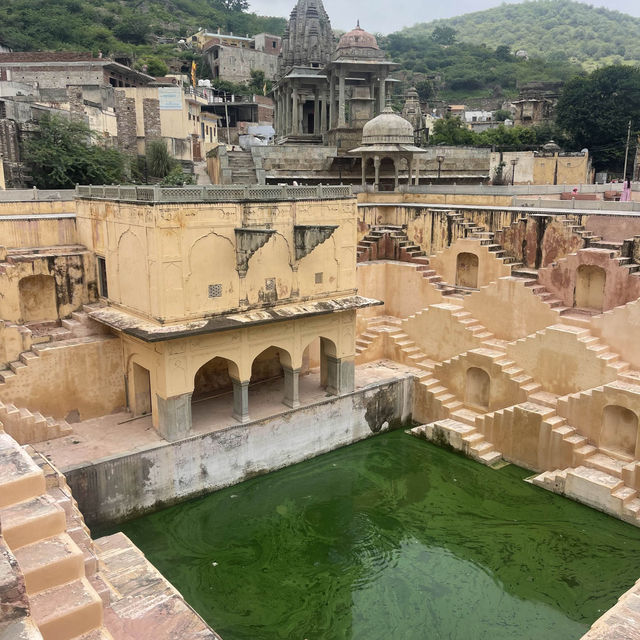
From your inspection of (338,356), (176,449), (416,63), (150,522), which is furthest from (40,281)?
(416,63)

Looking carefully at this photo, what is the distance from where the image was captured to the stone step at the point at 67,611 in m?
5.74

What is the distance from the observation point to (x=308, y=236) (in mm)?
15109

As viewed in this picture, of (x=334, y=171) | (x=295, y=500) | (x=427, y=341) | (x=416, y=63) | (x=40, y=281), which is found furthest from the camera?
(x=416, y=63)

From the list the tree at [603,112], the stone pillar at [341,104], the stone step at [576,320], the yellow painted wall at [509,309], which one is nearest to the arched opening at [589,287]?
the stone step at [576,320]

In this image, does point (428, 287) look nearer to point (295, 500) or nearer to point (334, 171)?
point (295, 500)

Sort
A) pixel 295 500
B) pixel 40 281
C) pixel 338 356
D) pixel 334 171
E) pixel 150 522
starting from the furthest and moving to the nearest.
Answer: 1. pixel 334 171
2. pixel 338 356
3. pixel 40 281
4. pixel 295 500
5. pixel 150 522

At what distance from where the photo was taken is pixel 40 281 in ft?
50.8

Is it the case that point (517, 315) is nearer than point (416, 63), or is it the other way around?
point (517, 315)

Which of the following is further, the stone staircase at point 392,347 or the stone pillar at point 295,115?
the stone pillar at point 295,115

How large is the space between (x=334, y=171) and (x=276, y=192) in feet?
51.1

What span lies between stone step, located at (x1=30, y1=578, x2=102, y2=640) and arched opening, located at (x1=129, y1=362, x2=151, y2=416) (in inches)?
363

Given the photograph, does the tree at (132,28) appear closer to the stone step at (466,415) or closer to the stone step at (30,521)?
the stone step at (466,415)

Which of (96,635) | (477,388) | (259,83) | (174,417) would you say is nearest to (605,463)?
(477,388)

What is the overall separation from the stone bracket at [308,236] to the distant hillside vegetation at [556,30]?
327 ft
